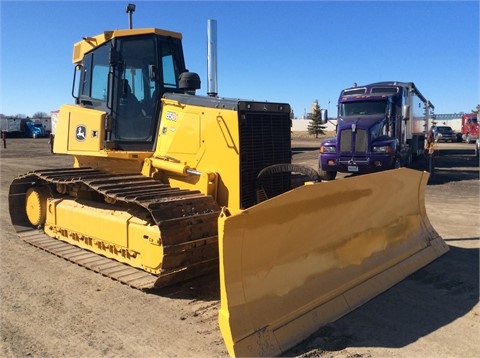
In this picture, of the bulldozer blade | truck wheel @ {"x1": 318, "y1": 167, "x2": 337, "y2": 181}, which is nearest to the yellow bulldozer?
the bulldozer blade

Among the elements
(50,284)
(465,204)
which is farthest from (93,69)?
(465,204)

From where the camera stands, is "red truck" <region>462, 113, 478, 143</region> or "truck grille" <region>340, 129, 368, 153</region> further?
"red truck" <region>462, 113, 478, 143</region>

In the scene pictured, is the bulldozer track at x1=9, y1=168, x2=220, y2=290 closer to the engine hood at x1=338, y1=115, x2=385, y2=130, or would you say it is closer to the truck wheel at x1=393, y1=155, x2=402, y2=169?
the engine hood at x1=338, y1=115, x2=385, y2=130

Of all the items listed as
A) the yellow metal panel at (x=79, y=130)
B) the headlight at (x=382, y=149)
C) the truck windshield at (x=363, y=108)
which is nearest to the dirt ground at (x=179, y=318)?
the yellow metal panel at (x=79, y=130)

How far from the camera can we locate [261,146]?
5500mm

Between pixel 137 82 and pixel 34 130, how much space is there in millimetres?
54864

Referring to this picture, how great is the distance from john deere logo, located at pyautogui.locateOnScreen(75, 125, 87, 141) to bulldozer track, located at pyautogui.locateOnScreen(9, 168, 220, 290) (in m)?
0.96

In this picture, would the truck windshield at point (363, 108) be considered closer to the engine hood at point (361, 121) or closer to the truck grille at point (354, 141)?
the engine hood at point (361, 121)

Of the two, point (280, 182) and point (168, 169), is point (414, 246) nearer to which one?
point (280, 182)

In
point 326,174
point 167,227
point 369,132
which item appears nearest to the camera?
point 167,227

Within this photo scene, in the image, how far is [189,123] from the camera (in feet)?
18.4

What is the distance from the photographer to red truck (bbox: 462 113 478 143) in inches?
1620

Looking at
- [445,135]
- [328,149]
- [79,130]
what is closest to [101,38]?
[79,130]

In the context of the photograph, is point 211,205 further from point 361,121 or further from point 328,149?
point 361,121
